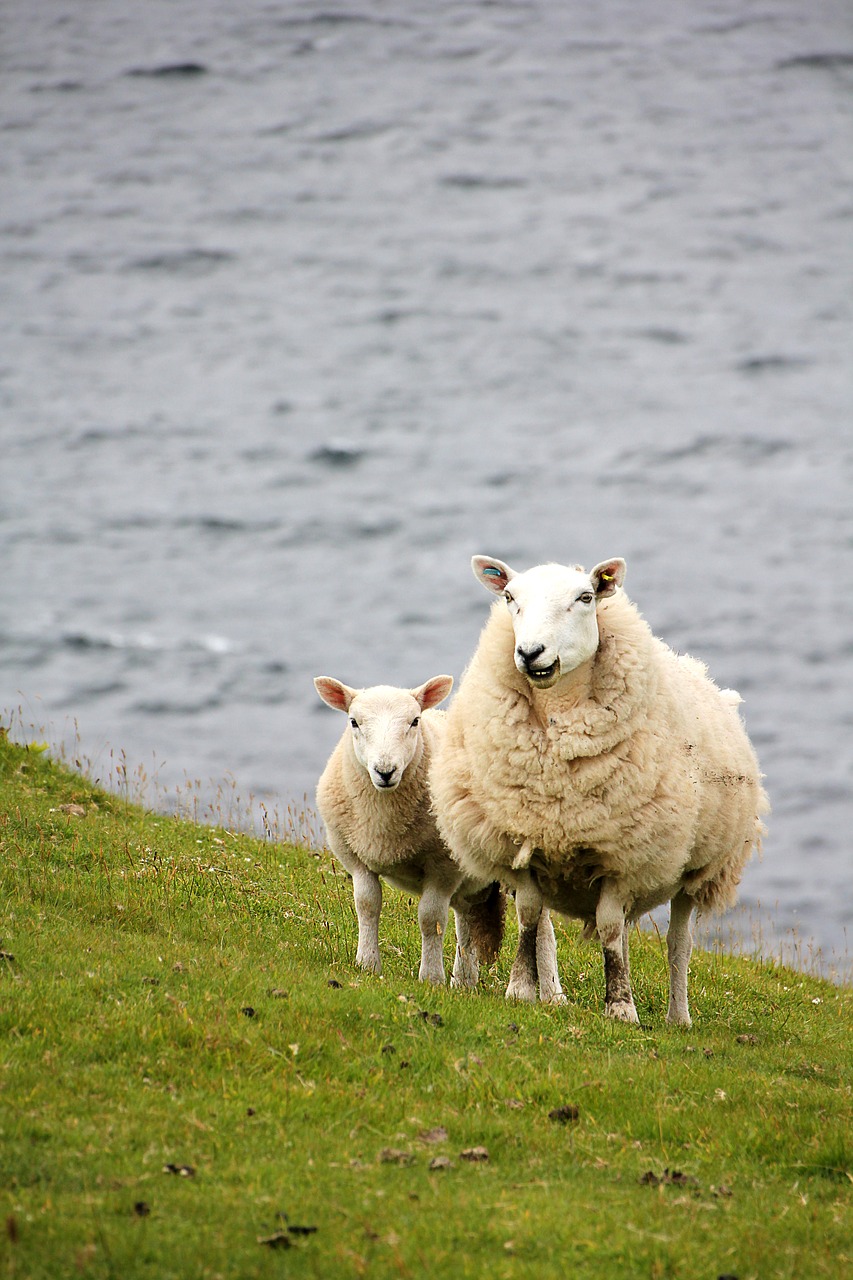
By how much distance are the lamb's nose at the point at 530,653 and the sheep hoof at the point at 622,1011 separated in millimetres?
2308

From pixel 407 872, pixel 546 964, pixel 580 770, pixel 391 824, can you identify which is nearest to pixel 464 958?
pixel 546 964

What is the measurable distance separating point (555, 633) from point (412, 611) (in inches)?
3107

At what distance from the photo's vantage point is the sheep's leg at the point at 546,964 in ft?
32.5

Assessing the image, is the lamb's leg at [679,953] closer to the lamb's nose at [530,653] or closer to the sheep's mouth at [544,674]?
the sheep's mouth at [544,674]

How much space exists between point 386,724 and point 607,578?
1.83 meters

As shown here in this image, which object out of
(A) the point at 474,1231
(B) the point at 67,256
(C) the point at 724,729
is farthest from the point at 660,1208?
(B) the point at 67,256

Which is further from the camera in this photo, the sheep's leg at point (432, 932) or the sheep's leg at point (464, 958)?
the sheep's leg at point (464, 958)

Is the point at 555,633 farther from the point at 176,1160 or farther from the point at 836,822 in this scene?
the point at 836,822

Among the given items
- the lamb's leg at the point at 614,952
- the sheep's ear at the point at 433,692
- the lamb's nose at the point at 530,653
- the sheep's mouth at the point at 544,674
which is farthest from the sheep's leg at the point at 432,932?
the lamb's nose at the point at 530,653

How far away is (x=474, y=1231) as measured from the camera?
545 cm

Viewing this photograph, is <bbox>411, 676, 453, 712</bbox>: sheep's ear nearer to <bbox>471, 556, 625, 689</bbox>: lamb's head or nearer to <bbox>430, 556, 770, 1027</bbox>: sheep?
<bbox>430, 556, 770, 1027</bbox>: sheep

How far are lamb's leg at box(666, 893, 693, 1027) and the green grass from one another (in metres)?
0.21

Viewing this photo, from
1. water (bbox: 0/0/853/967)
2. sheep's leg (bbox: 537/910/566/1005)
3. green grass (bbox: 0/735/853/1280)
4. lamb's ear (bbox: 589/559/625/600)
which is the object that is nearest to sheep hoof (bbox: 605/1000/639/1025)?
green grass (bbox: 0/735/853/1280)

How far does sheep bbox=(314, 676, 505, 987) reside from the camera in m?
9.70
